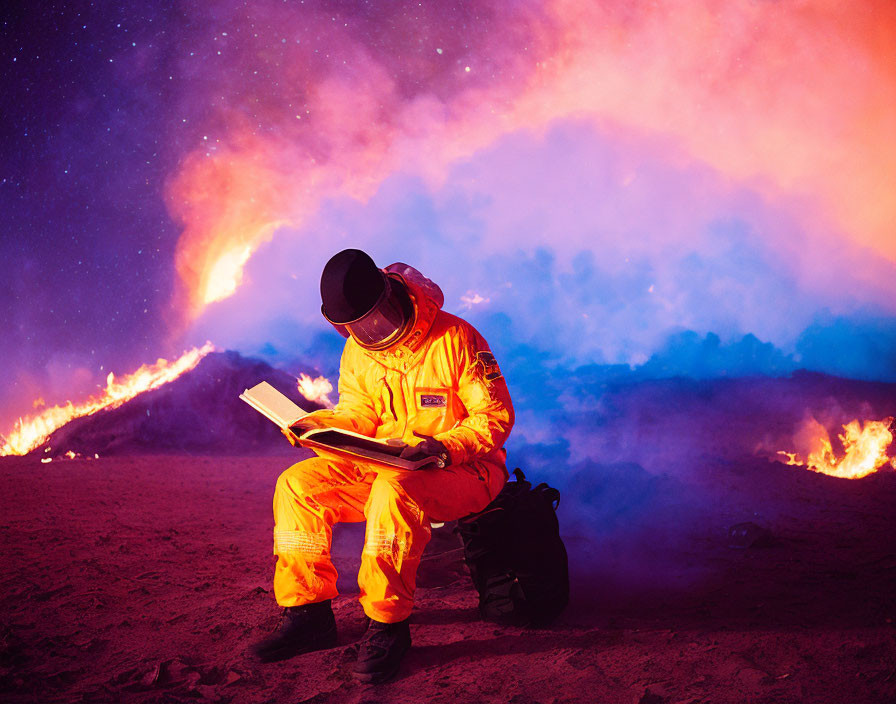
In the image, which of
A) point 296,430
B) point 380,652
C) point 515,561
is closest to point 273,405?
point 296,430

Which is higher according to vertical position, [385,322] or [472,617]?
[385,322]

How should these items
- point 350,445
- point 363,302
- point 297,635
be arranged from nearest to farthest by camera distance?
1. point 350,445
2. point 297,635
3. point 363,302

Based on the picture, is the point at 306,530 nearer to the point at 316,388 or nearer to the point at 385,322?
the point at 385,322

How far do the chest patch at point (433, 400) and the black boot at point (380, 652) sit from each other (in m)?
1.16

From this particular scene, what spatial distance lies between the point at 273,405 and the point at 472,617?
5.90ft

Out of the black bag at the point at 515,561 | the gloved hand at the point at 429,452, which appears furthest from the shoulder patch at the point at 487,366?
the black bag at the point at 515,561

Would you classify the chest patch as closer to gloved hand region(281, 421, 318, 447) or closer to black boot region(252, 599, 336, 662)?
gloved hand region(281, 421, 318, 447)

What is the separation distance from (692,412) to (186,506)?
11.2 m

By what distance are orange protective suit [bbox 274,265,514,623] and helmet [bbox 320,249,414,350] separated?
0.35 feet

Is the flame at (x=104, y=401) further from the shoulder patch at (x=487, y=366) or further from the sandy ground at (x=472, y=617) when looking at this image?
the shoulder patch at (x=487, y=366)

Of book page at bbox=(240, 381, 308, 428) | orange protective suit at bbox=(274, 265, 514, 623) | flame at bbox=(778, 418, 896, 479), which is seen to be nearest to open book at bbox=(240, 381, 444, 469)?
book page at bbox=(240, 381, 308, 428)

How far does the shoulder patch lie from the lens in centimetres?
324

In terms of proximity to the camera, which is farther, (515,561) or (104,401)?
(104,401)

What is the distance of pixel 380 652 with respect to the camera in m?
2.59
